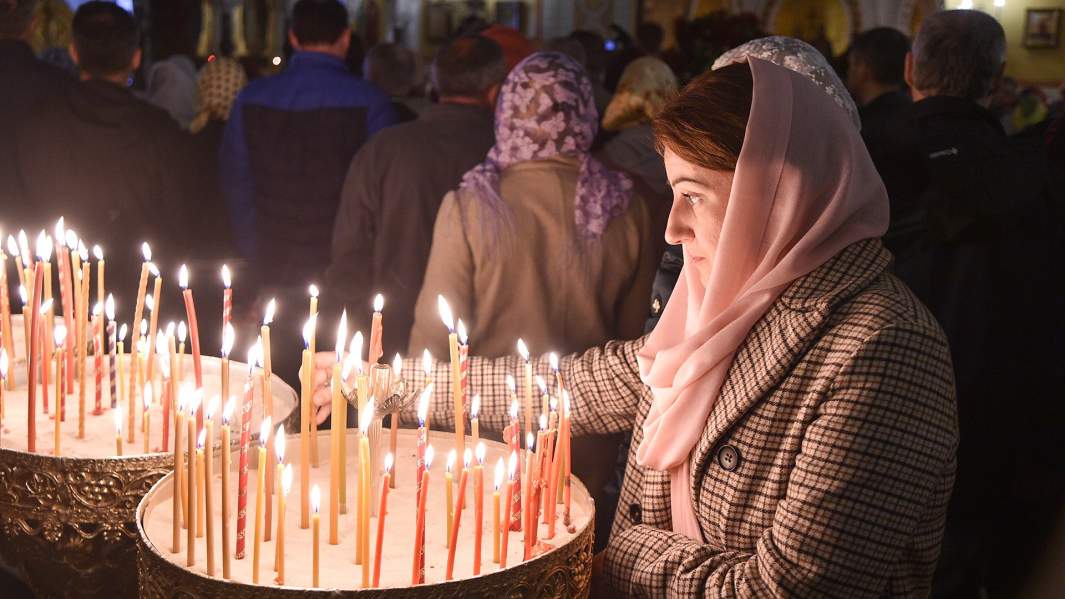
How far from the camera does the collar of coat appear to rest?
167cm

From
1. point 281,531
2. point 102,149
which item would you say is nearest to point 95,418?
point 281,531

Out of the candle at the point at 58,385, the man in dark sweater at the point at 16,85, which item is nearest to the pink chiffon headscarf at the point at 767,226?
the candle at the point at 58,385

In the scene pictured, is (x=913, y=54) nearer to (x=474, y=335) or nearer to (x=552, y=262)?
(x=552, y=262)

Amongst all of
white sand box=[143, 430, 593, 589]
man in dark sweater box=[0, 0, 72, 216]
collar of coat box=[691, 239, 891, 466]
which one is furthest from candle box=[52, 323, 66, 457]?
man in dark sweater box=[0, 0, 72, 216]

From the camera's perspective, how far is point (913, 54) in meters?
3.30

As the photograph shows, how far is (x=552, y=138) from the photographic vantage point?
3004 mm

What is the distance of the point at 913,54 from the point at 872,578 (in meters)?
2.14

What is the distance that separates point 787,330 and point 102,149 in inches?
113

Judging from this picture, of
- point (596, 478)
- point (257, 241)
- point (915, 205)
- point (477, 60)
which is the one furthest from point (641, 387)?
point (257, 241)

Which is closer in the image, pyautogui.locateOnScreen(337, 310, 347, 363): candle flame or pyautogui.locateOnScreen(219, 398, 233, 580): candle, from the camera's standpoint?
pyautogui.locateOnScreen(219, 398, 233, 580): candle

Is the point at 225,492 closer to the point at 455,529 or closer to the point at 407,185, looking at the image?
the point at 455,529

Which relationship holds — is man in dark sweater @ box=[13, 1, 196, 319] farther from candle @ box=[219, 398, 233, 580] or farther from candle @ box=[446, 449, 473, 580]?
candle @ box=[446, 449, 473, 580]

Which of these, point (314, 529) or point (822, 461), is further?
point (822, 461)

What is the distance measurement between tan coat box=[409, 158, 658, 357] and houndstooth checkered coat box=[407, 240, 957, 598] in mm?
1157
